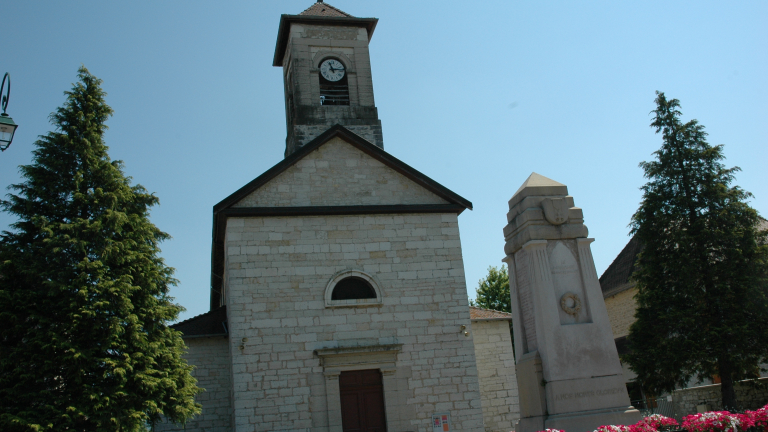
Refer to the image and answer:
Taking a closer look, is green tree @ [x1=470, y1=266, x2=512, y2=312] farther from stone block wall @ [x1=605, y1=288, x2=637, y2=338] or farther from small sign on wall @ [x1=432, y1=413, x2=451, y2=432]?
small sign on wall @ [x1=432, y1=413, x2=451, y2=432]

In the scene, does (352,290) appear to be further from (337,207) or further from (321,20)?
(321,20)

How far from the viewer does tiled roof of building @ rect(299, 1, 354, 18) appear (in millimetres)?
19056

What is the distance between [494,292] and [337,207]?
23.9m

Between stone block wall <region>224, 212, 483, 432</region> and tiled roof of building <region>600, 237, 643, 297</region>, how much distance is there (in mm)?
11792

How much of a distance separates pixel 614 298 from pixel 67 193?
19866 millimetres

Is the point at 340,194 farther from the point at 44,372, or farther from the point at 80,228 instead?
the point at 44,372

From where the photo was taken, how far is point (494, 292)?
3612cm

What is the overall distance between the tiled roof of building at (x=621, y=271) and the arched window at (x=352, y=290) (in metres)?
13.0

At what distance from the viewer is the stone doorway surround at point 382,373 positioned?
1264 cm

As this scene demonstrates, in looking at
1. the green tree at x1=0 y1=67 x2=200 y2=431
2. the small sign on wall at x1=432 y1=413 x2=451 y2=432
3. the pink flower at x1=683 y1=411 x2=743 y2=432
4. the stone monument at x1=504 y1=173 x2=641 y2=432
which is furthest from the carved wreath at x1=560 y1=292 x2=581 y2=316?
the green tree at x1=0 y1=67 x2=200 y2=431

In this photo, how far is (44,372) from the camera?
1048 cm


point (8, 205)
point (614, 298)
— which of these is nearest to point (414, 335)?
point (8, 205)

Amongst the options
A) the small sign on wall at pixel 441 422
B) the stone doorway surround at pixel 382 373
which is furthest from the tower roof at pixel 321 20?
the small sign on wall at pixel 441 422

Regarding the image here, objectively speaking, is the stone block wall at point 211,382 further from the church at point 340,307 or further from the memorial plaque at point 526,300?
the memorial plaque at point 526,300
